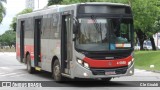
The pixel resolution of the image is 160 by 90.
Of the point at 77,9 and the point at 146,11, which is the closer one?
the point at 77,9

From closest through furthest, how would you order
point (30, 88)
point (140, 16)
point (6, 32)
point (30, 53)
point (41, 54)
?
point (30, 88), point (41, 54), point (30, 53), point (140, 16), point (6, 32)

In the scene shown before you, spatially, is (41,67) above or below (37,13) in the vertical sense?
below

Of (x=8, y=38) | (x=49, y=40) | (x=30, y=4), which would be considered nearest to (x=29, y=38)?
(x=49, y=40)

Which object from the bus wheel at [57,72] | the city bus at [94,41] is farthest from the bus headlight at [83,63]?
the bus wheel at [57,72]

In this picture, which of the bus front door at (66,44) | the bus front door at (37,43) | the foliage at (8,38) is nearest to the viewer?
the bus front door at (66,44)

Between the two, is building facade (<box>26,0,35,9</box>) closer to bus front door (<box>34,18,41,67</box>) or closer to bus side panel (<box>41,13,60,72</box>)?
bus front door (<box>34,18,41,67</box>)

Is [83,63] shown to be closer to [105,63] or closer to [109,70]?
[105,63]

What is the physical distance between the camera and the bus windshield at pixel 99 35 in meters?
17.3

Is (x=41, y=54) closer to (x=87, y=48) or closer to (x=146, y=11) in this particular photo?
(x=87, y=48)

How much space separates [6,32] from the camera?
603 feet

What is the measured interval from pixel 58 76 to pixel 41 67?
315 cm

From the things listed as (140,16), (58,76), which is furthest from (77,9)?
(140,16)

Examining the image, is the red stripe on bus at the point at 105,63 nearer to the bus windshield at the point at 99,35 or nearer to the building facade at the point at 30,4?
the bus windshield at the point at 99,35

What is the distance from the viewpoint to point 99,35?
1731 centimetres
